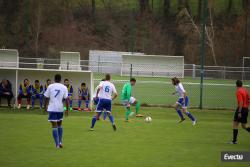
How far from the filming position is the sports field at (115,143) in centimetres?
1256

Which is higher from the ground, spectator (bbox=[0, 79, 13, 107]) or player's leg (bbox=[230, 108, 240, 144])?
spectator (bbox=[0, 79, 13, 107])

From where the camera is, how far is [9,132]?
57.5ft

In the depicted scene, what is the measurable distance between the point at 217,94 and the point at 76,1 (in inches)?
1826

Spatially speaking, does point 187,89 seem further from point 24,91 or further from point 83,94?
point 24,91

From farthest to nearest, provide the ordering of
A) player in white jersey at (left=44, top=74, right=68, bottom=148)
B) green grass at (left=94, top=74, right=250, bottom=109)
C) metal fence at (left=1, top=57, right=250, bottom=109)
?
metal fence at (left=1, top=57, right=250, bottom=109), green grass at (left=94, top=74, right=250, bottom=109), player in white jersey at (left=44, top=74, right=68, bottom=148)

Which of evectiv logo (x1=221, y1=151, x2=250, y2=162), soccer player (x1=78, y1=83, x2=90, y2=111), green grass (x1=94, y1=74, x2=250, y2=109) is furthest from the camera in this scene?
green grass (x1=94, y1=74, x2=250, y2=109)

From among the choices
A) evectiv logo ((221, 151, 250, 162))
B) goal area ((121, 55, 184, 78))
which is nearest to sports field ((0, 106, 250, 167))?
evectiv logo ((221, 151, 250, 162))

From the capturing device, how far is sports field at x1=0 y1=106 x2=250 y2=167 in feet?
41.2

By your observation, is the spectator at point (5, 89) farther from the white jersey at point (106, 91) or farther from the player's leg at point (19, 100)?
the white jersey at point (106, 91)

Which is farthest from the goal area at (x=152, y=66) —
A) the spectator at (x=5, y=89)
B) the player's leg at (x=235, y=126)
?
the player's leg at (x=235, y=126)

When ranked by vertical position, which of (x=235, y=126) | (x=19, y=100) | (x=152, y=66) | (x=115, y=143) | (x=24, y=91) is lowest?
(x=115, y=143)

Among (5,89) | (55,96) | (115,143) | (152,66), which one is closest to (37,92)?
(5,89)

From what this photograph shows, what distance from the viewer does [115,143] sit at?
1560 centimetres

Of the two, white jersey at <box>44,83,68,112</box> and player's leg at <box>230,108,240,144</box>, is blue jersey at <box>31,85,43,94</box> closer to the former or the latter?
white jersey at <box>44,83,68,112</box>
